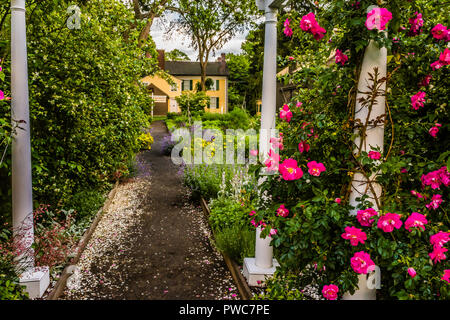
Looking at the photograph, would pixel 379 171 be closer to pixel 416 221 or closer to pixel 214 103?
pixel 416 221

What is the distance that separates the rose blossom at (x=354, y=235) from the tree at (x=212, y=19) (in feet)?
43.6

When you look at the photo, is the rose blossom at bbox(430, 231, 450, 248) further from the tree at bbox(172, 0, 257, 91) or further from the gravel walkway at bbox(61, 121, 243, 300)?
the tree at bbox(172, 0, 257, 91)

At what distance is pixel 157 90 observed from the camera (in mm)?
33562

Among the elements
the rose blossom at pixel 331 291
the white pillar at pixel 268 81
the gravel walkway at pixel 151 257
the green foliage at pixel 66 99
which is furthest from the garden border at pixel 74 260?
the rose blossom at pixel 331 291

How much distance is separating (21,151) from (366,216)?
3037 mm

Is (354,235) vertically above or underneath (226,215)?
above

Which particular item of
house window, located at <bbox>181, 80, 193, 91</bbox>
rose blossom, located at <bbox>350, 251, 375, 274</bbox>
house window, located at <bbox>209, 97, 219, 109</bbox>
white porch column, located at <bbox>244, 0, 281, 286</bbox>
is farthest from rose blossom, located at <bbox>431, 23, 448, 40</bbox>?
house window, located at <bbox>181, 80, 193, 91</bbox>

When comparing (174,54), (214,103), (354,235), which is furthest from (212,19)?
(174,54)

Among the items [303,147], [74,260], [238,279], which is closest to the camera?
[303,147]

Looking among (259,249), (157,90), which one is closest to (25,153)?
(259,249)

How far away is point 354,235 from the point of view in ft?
5.39

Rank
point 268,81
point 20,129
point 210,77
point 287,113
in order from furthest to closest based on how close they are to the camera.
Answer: point 210,77, point 268,81, point 20,129, point 287,113

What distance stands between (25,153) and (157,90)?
1243 inches

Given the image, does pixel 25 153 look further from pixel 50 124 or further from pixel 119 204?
pixel 119 204
